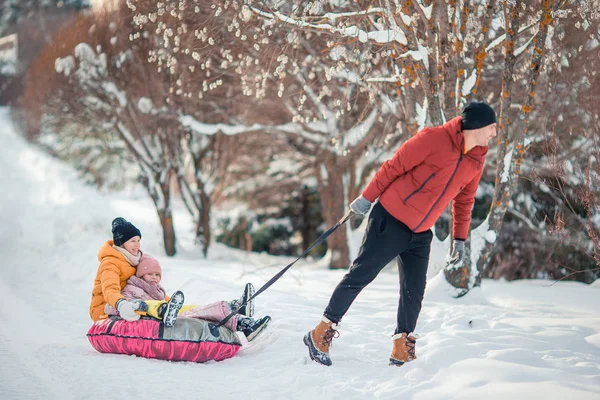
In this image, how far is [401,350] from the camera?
370cm

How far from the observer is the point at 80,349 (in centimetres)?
441

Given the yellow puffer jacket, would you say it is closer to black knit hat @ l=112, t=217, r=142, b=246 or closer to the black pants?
black knit hat @ l=112, t=217, r=142, b=246

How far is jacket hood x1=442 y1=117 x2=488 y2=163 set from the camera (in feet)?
11.4

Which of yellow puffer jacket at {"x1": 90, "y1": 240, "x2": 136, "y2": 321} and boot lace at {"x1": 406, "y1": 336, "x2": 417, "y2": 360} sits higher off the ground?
yellow puffer jacket at {"x1": 90, "y1": 240, "x2": 136, "y2": 321}

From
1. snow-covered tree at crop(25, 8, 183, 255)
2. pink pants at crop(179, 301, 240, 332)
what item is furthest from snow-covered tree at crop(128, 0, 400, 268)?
pink pants at crop(179, 301, 240, 332)

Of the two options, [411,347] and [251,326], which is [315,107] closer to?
[251,326]

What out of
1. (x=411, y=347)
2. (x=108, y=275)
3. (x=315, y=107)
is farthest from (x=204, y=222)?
(x=411, y=347)

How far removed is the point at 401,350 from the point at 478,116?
1.65 metres

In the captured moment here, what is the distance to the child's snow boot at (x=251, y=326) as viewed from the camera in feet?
13.9

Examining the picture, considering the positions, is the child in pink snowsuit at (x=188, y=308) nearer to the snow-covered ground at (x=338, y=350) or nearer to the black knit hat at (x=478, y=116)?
the snow-covered ground at (x=338, y=350)

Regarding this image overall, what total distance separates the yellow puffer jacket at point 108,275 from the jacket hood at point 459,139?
8.76 ft

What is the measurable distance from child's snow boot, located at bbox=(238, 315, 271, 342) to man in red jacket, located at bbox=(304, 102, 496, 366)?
1.73 feet

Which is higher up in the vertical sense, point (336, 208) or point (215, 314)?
point (336, 208)

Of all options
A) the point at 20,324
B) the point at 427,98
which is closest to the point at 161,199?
the point at 20,324
